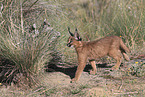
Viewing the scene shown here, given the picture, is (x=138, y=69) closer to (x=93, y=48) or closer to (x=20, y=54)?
(x=93, y=48)

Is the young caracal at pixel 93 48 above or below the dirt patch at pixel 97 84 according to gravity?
above

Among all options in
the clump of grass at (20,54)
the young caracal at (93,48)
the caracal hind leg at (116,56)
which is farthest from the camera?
the caracal hind leg at (116,56)

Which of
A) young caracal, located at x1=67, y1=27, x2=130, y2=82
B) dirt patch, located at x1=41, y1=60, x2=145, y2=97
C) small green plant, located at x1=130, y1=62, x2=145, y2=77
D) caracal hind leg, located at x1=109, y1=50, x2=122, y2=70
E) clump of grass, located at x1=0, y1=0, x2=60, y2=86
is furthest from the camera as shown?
caracal hind leg, located at x1=109, y1=50, x2=122, y2=70

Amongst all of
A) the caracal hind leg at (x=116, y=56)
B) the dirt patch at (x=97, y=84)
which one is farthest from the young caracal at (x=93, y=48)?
the dirt patch at (x=97, y=84)

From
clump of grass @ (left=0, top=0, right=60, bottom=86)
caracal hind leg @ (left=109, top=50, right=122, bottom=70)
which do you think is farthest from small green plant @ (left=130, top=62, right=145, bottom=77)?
clump of grass @ (left=0, top=0, right=60, bottom=86)

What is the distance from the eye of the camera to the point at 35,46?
4285mm

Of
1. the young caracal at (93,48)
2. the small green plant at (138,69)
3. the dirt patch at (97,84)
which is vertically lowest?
the dirt patch at (97,84)

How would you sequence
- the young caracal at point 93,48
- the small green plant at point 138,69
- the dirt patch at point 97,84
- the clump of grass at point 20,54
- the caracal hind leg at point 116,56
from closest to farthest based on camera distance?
the dirt patch at point 97,84 → the clump of grass at point 20,54 → the small green plant at point 138,69 → the young caracal at point 93,48 → the caracal hind leg at point 116,56

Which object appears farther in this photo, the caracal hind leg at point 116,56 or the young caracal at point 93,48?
the caracal hind leg at point 116,56

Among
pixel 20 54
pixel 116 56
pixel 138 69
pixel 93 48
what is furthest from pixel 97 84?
pixel 20 54

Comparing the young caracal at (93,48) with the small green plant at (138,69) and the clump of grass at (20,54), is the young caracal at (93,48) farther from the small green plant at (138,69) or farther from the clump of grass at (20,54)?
the clump of grass at (20,54)

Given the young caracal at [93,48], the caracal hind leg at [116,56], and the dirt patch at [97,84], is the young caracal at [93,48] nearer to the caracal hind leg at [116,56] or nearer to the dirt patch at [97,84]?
the caracal hind leg at [116,56]

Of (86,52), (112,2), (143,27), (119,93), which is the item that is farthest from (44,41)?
(112,2)

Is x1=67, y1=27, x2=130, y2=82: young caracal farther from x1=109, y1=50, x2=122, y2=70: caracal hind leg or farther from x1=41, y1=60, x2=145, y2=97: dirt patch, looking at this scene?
x1=41, y1=60, x2=145, y2=97: dirt patch
